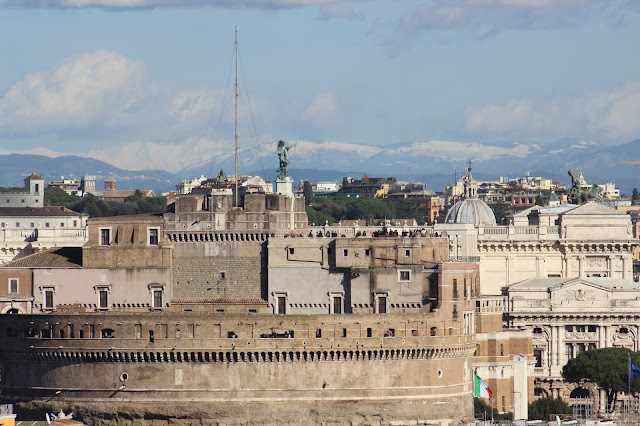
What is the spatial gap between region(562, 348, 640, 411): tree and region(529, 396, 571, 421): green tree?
366cm

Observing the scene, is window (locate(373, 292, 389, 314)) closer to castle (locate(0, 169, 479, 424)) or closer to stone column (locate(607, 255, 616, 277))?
castle (locate(0, 169, 479, 424))

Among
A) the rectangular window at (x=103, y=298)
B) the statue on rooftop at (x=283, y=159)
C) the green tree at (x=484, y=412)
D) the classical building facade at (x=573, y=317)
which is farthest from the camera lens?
the classical building facade at (x=573, y=317)

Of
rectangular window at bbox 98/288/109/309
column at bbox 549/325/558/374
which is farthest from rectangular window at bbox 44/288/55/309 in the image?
column at bbox 549/325/558/374

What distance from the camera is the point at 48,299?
136875 mm

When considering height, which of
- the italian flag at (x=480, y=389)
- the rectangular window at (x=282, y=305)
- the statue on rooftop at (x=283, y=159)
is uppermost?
the statue on rooftop at (x=283, y=159)

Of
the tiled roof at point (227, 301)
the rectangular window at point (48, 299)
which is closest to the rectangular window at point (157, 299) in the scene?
the tiled roof at point (227, 301)

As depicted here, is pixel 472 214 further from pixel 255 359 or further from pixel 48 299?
pixel 255 359

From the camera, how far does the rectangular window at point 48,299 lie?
448 ft

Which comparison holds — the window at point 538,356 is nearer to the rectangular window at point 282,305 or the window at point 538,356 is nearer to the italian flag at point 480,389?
the italian flag at point 480,389

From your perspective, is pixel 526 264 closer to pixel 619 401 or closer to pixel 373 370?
pixel 619 401

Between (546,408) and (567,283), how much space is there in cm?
2036

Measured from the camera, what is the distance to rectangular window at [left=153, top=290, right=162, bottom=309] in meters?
136

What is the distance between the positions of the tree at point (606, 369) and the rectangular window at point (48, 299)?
42083mm

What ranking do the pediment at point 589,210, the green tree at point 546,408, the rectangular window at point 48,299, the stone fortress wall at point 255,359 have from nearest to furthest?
1. the stone fortress wall at point 255,359
2. the rectangular window at point 48,299
3. the green tree at point 546,408
4. the pediment at point 589,210
